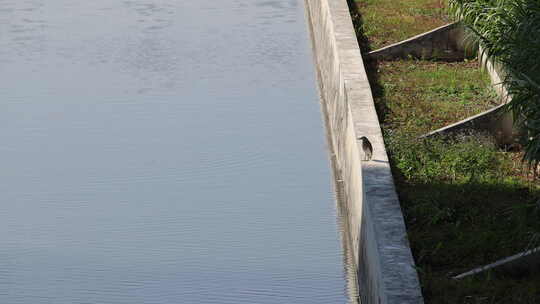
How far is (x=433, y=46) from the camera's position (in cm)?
1195

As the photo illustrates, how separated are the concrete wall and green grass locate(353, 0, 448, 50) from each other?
495mm

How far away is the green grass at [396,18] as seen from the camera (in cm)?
1262

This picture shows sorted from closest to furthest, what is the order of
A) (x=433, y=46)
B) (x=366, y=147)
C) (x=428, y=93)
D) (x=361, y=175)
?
(x=361, y=175), (x=366, y=147), (x=428, y=93), (x=433, y=46)

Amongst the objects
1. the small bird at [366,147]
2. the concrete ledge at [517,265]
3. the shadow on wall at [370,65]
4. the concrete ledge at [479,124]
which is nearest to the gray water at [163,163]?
the shadow on wall at [370,65]

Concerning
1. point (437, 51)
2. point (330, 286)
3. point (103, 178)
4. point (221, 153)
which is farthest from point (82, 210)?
point (437, 51)

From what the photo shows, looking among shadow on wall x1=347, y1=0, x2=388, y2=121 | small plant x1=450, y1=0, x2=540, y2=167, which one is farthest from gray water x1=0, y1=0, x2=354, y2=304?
small plant x1=450, y1=0, x2=540, y2=167

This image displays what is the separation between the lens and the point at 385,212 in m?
6.76

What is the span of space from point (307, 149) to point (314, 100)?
5.58 ft

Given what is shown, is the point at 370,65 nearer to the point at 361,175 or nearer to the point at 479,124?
the point at 479,124

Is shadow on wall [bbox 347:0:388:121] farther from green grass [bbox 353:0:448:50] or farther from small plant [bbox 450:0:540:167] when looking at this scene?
small plant [bbox 450:0:540:167]

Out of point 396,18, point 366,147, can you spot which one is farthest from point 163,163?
point 396,18

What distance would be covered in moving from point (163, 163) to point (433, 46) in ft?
11.7

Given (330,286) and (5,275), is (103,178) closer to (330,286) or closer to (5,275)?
(5,275)

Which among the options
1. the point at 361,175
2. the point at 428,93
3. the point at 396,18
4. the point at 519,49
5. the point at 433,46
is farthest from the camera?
the point at 396,18
